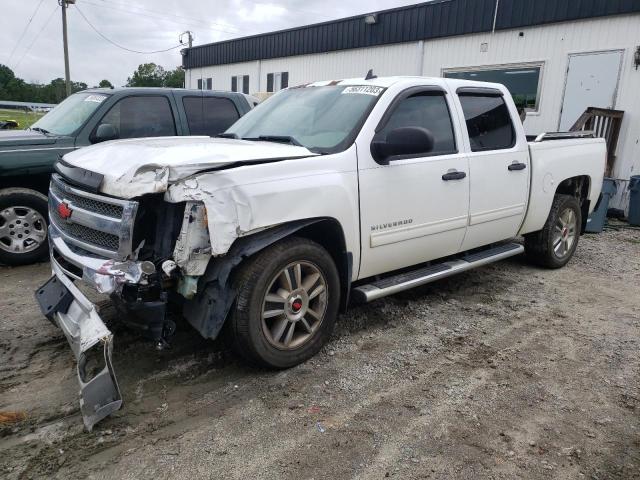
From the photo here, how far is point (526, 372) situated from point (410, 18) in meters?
12.5

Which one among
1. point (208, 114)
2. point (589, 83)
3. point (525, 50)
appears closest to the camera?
point (208, 114)

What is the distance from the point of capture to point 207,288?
3.03m

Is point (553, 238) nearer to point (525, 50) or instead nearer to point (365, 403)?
point (365, 403)

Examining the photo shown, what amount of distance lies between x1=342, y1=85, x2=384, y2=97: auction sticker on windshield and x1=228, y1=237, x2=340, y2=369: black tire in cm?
136

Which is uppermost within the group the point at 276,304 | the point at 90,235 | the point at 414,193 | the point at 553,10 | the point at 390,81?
the point at 553,10

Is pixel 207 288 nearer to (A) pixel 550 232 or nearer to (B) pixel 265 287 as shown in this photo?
(B) pixel 265 287

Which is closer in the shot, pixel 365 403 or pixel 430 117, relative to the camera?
pixel 365 403

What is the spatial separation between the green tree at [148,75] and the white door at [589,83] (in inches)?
2543

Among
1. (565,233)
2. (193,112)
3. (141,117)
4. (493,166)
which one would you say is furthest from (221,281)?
(565,233)

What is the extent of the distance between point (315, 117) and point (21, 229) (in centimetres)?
368

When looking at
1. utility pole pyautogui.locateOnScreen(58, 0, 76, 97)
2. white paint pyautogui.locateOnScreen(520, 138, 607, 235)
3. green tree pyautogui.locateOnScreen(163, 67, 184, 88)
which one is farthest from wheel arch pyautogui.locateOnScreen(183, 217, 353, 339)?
green tree pyautogui.locateOnScreen(163, 67, 184, 88)

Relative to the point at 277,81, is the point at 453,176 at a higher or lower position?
lower

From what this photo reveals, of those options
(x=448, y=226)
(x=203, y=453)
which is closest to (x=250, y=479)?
(x=203, y=453)

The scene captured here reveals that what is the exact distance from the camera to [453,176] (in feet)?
13.6
